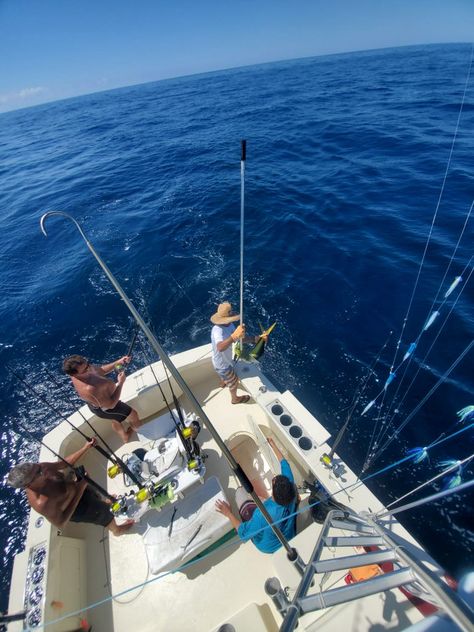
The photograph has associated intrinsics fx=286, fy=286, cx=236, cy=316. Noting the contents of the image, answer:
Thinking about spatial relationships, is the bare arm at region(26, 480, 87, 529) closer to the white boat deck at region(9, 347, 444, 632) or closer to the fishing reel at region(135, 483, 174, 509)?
the white boat deck at region(9, 347, 444, 632)

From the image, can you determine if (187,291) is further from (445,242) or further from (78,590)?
(445,242)

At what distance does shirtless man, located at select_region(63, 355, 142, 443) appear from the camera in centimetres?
337

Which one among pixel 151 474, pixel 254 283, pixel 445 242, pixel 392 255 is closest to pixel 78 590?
pixel 151 474

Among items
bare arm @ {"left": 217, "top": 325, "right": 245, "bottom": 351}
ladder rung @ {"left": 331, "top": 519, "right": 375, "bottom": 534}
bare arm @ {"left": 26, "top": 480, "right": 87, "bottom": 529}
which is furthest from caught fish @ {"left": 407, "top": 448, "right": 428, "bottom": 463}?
bare arm @ {"left": 26, "top": 480, "right": 87, "bottom": 529}

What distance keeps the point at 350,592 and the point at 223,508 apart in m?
2.13

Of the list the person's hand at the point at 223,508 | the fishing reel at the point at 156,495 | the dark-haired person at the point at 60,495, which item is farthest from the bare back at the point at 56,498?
the person's hand at the point at 223,508

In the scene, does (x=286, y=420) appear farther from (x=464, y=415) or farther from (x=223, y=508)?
(x=464, y=415)

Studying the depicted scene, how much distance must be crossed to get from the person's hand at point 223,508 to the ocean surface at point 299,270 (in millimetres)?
2345

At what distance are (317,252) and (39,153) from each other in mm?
25529

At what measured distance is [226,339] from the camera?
3803 millimetres

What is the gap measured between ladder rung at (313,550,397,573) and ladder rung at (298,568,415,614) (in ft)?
0.34

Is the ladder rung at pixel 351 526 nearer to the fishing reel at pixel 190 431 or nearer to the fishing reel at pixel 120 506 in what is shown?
the fishing reel at pixel 190 431

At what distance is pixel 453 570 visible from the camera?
136 inches

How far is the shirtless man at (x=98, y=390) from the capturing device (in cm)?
337
